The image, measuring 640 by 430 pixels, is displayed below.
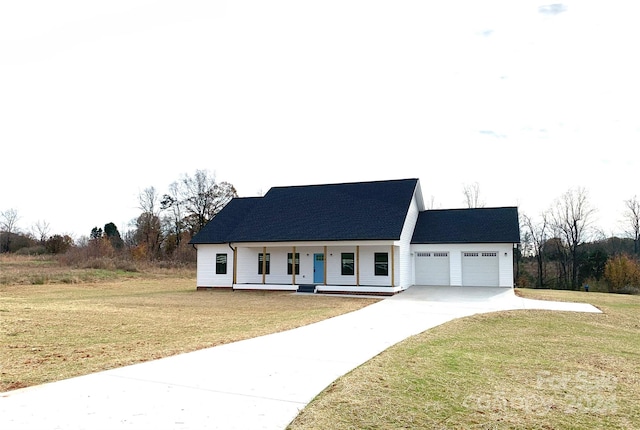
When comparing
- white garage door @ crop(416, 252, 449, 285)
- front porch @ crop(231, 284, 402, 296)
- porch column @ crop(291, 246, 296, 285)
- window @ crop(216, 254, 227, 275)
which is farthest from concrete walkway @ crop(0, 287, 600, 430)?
window @ crop(216, 254, 227, 275)

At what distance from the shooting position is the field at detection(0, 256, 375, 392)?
26.4 ft

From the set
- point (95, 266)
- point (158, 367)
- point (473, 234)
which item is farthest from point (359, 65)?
point (95, 266)

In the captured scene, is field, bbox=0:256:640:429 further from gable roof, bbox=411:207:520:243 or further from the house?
gable roof, bbox=411:207:520:243

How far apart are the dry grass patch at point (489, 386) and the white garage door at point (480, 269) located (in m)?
13.7

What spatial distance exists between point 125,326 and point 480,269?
60.7ft

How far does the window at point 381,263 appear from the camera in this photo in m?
24.6

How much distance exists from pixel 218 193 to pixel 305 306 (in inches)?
1599

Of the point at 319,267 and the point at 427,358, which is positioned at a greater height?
the point at 319,267

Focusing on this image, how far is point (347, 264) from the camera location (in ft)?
83.5

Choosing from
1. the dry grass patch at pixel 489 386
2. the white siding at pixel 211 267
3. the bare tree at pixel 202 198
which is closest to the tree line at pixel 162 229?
the bare tree at pixel 202 198

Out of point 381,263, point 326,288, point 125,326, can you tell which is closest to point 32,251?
point 326,288

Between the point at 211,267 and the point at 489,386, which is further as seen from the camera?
the point at 211,267

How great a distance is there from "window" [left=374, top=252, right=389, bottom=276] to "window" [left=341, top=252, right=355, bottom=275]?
1312mm

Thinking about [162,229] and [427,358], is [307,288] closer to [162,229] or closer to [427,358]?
[427,358]
